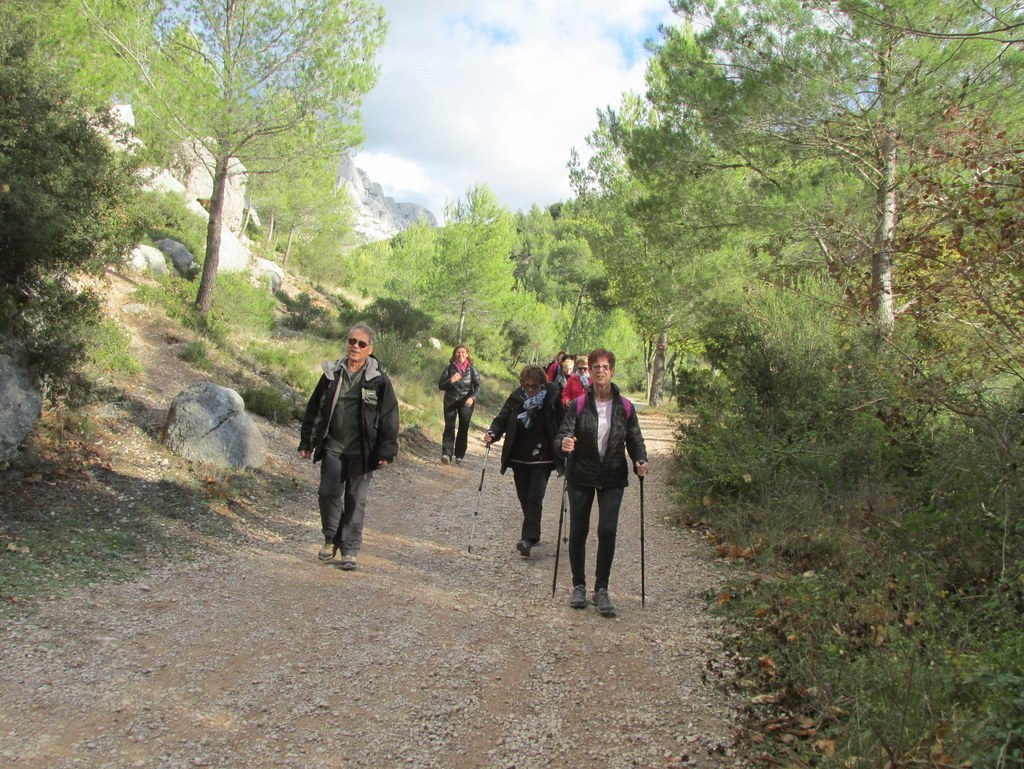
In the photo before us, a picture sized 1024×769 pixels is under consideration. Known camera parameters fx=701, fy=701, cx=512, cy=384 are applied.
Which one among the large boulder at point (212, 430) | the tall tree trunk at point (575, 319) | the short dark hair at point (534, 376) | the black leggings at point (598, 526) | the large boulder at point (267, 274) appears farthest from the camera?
the tall tree trunk at point (575, 319)

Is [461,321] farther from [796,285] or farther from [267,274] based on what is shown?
[796,285]

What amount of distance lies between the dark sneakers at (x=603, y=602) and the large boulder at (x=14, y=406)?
5.15 metres

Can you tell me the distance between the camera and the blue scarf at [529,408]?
7.05 m

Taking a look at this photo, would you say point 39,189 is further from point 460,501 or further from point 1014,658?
point 1014,658

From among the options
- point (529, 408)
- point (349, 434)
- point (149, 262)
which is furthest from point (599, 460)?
point (149, 262)

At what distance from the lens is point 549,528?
8156 millimetres

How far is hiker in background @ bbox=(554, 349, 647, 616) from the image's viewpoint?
5.31m

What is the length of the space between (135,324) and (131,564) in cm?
884

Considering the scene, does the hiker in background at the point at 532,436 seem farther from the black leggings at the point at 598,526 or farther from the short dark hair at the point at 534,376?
the black leggings at the point at 598,526

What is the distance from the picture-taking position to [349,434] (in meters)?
5.98

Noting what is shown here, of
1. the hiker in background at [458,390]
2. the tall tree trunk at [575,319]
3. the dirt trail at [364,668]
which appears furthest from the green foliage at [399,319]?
the dirt trail at [364,668]

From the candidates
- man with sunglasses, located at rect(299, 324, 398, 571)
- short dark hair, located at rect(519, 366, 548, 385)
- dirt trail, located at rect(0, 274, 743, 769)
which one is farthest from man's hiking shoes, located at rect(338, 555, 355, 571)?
short dark hair, located at rect(519, 366, 548, 385)

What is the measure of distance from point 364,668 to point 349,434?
2330 mm

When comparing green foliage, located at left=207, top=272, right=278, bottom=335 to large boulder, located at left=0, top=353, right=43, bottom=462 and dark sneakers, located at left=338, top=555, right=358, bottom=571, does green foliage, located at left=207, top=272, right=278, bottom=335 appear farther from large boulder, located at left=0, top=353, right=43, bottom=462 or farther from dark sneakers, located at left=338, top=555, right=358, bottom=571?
dark sneakers, located at left=338, top=555, right=358, bottom=571
